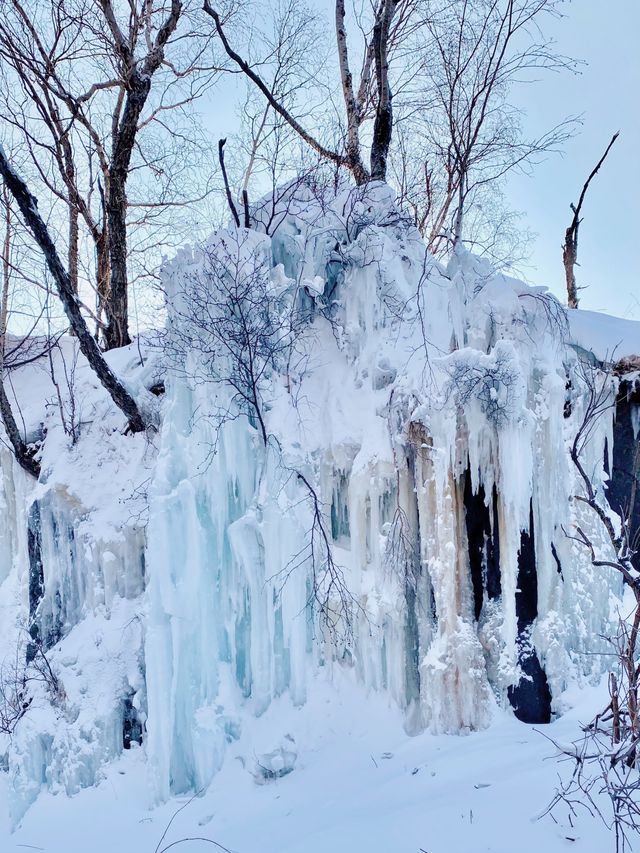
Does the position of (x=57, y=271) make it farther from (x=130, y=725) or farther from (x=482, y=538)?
(x=482, y=538)

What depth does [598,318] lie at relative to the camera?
5.48 metres

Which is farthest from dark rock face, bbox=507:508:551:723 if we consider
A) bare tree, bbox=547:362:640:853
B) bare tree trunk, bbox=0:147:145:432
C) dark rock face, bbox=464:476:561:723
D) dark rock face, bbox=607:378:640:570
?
bare tree trunk, bbox=0:147:145:432

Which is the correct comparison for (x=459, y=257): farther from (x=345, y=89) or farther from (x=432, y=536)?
(x=345, y=89)

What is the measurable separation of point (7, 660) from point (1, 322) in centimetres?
371

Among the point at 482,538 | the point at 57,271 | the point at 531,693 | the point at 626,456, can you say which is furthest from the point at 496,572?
the point at 57,271

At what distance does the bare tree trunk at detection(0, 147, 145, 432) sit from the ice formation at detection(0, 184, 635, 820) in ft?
2.68

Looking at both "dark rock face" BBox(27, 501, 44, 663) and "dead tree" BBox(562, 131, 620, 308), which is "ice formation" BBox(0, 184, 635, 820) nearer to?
"dark rock face" BBox(27, 501, 44, 663)

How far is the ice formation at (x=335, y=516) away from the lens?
4.16m

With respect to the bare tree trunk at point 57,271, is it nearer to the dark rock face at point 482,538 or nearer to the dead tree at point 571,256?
the dark rock face at point 482,538

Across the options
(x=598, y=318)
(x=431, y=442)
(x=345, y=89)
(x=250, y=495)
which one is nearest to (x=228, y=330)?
(x=250, y=495)

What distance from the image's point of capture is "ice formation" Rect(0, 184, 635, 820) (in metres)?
4.16

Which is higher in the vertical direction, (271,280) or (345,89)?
(345,89)

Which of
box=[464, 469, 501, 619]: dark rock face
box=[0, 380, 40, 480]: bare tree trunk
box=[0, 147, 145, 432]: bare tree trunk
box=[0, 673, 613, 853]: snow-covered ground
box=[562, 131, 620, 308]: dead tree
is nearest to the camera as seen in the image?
box=[0, 673, 613, 853]: snow-covered ground

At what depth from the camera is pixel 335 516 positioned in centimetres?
462
